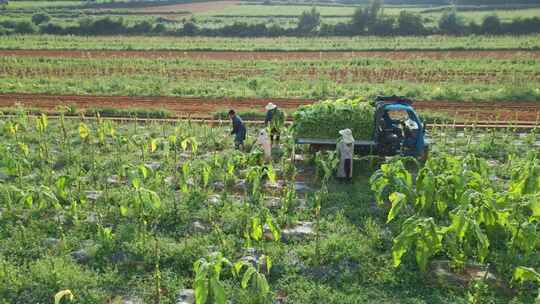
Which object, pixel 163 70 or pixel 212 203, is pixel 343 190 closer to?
pixel 212 203

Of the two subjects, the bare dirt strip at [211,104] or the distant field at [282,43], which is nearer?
the bare dirt strip at [211,104]

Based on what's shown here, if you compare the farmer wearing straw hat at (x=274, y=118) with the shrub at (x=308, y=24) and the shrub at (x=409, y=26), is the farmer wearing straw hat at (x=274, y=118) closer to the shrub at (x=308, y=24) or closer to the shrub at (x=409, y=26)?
the shrub at (x=308, y=24)

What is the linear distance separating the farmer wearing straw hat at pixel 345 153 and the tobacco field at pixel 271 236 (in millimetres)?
265

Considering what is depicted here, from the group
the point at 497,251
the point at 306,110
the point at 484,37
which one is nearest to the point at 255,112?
the point at 306,110

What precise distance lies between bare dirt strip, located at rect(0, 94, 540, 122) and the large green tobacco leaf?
510 centimetres

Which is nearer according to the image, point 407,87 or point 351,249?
point 351,249

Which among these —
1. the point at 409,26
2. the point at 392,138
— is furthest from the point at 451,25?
the point at 392,138

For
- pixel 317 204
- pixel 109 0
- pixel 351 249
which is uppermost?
pixel 109 0

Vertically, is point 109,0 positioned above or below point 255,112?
above

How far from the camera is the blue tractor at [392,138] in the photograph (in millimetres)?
9852

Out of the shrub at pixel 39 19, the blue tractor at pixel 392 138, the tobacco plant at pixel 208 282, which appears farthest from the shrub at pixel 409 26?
the tobacco plant at pixel 208 282

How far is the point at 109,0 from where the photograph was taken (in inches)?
3036

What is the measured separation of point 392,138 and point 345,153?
4.59 ft

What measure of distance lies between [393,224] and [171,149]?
19.8ft
